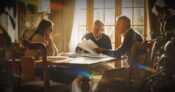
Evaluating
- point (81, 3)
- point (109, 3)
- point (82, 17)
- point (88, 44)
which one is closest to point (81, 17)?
point (82, 17)

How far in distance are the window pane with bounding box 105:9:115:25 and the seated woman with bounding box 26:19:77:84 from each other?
2.15 meters

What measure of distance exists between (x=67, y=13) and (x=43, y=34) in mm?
2173

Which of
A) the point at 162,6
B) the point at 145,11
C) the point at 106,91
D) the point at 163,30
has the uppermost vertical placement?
the point at 145,11

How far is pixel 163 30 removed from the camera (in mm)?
1845

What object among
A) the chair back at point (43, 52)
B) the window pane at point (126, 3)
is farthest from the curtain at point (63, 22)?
the chair back at point (43, 52)

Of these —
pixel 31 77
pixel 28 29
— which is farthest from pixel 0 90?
pixel 28 29

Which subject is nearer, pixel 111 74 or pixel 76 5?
pixel 111 74

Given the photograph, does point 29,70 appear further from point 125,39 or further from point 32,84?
point 125,39

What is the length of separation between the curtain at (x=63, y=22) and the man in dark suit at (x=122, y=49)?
2.27 metres

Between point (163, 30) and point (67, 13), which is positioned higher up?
point (67, 13)

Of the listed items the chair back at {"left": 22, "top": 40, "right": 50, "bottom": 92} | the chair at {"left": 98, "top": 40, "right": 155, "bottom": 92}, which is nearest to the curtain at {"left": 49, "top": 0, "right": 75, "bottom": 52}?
the chair at {"left": 98, "top": 40, "right": 155, "bottom": 92}

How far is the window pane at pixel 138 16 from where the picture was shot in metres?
4.84

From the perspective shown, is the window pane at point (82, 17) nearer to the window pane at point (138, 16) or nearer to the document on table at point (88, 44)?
the window pane at point (138, 16)

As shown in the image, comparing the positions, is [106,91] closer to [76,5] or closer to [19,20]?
[76,5]
